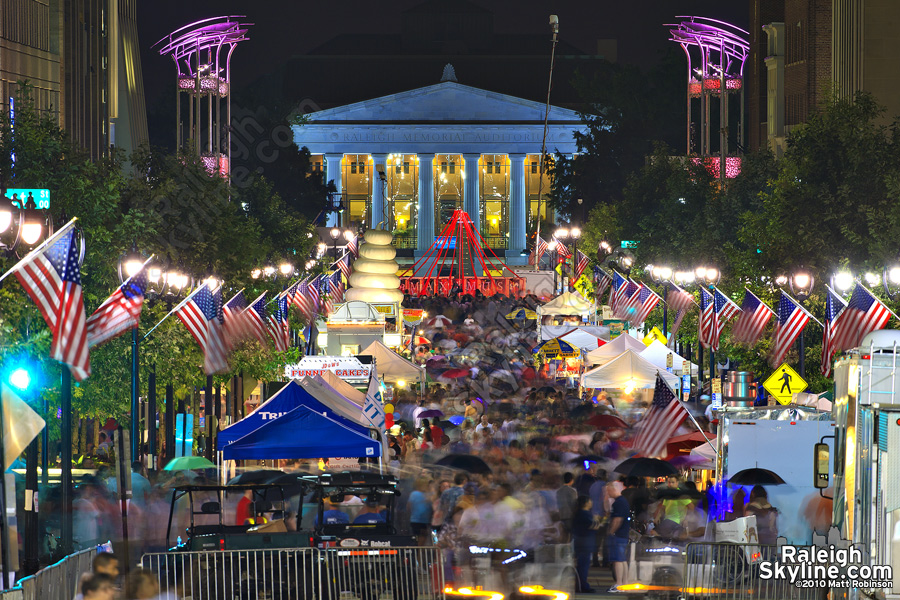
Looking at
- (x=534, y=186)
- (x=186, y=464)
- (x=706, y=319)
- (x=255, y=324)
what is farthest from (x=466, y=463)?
(x=534, y=186)

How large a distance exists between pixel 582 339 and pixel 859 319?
16.4 m

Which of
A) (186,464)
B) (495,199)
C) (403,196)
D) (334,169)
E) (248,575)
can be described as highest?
(334,169)

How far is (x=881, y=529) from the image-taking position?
1024 centimetres

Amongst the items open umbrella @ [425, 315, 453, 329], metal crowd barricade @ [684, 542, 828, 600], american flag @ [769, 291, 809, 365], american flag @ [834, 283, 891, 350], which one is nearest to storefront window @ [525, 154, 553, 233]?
open umbrella @ [425, 315, 453, 329]

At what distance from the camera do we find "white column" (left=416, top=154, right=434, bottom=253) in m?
106

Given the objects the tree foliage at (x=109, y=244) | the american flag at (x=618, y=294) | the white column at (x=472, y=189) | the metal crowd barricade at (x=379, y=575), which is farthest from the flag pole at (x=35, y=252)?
the white column at (x=472, y=189)

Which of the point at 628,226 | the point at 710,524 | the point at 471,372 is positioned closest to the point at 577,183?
the point at 628,226

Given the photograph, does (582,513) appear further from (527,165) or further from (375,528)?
(527,165)

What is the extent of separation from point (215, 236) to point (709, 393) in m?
12.1

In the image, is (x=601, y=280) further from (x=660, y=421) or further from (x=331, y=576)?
(x=331, y=576)

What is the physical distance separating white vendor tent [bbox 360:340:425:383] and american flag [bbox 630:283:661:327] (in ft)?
26.8

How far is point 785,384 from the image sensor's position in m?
23.9

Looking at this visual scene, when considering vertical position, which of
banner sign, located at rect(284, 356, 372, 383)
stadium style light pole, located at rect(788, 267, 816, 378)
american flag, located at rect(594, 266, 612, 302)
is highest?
american flag, located at rect(594, 266, 612, 302)

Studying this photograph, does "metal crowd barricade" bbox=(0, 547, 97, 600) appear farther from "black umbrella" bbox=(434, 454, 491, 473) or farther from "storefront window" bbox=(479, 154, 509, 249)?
"storefront window" bbox=(479, 154, 509, 249)
